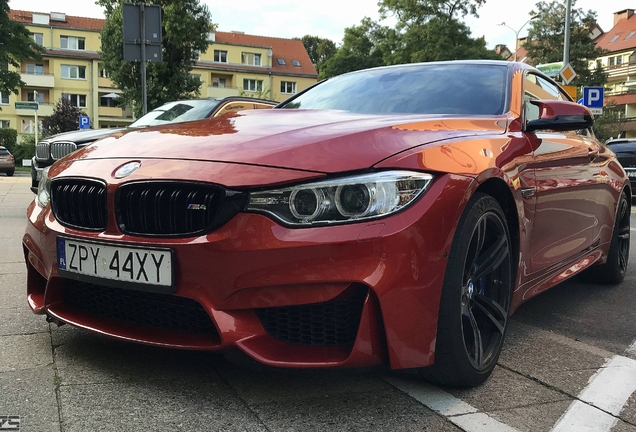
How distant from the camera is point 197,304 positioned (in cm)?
228

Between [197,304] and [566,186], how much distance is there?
210 centimetres

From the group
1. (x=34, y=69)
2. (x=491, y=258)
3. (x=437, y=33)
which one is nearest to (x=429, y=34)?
(x=437, y=33)

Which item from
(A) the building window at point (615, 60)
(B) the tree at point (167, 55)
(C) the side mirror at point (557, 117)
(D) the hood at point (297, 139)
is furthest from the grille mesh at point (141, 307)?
(A) the building window at point (615, 60)

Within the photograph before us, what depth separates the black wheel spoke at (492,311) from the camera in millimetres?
2688

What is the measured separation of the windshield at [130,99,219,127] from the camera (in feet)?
25.5

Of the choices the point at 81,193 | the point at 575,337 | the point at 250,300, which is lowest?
the point at 575,337

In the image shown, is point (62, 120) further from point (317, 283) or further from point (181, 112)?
point (317, 283)

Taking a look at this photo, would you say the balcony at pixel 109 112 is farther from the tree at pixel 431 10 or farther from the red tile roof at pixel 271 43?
the tree at pixel 431 10

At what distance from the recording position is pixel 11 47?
2733 cm

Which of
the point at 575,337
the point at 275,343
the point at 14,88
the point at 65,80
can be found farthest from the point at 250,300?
the point at 65,80

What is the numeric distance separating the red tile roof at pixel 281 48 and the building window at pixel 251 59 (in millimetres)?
1018

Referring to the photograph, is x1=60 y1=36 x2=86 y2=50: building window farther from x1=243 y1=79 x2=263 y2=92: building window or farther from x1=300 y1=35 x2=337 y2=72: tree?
x1=300 y1=35 x2=337 y2=72: tree

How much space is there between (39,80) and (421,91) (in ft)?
193

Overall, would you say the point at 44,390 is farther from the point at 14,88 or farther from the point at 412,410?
the point at 14,88
